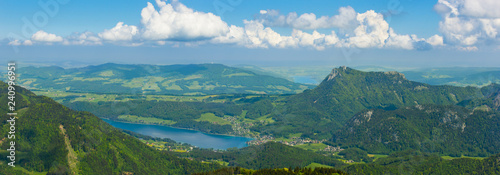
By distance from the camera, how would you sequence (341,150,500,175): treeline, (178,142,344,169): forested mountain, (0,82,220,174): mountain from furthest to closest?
(178,142,344,169): forested mountain, (341,150,500,175): treeline, (0,82,220,174): mountain

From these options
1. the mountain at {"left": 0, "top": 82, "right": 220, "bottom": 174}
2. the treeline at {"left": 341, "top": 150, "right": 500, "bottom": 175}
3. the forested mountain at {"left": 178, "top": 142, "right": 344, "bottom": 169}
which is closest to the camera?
the mountain at {"left": 0, "top": 82, "right": 220, "bottom": 174}

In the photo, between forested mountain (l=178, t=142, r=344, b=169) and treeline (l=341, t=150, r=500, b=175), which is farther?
forested mountain (l=178, t=142, r=344, b=169)

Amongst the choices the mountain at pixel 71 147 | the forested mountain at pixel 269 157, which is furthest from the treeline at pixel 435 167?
the mountain at pixel 71 147

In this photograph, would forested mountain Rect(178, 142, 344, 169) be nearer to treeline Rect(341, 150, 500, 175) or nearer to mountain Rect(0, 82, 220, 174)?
mountain Rect(0, 82, 220, 174)

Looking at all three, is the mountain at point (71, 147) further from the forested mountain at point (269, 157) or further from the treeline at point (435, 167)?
the treeline at point (435, 167)

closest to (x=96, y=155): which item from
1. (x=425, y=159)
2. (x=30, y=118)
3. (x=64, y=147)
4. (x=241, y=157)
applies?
(x=64, y=147)

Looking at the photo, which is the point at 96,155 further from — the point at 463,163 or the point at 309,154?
the point at 463,163

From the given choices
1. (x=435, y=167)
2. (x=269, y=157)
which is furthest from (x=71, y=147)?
(x=435, y=167)

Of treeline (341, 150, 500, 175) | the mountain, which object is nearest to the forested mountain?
the mountain
